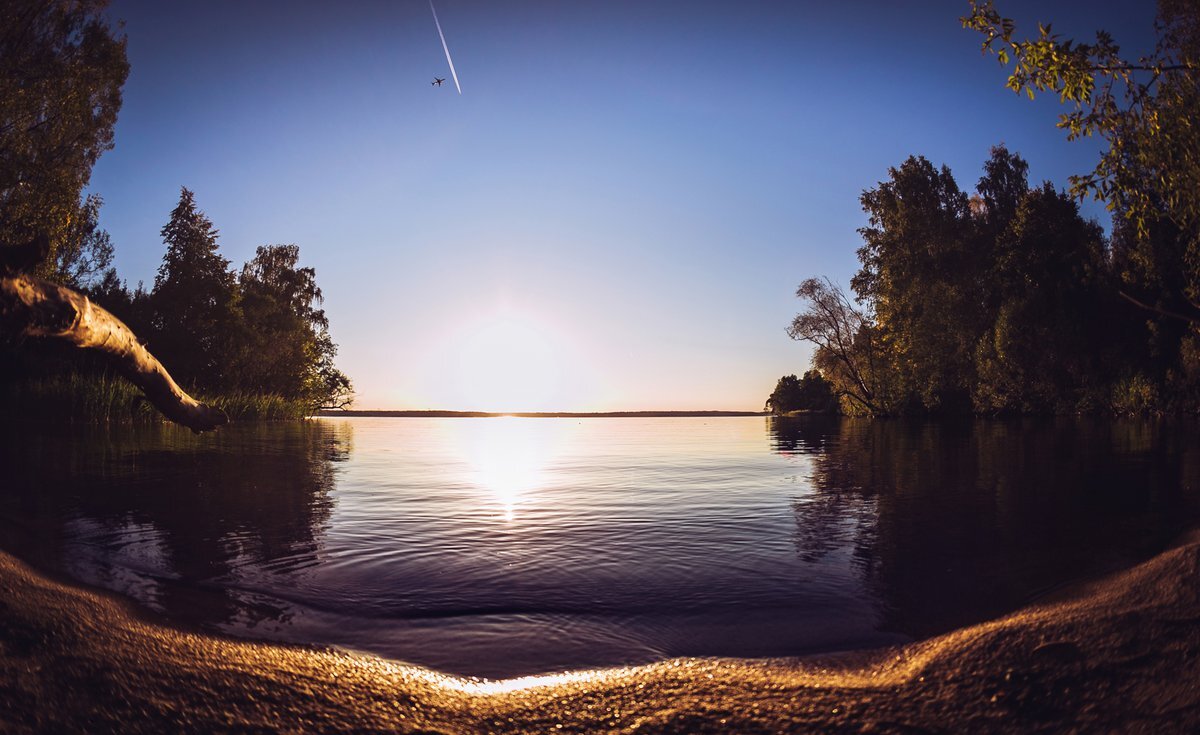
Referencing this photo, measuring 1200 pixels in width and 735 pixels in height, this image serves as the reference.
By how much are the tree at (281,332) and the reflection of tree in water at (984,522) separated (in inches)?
2670

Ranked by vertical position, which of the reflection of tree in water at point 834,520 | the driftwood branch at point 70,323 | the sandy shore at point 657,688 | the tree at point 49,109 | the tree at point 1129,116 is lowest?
the reflection of tree in water at point 834,520

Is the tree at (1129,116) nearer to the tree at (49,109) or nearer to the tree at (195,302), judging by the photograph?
the tree at (49,109)

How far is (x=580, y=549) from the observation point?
788 centimetres

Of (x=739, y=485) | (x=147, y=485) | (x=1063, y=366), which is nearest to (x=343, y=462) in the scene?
(x=147, y=485)

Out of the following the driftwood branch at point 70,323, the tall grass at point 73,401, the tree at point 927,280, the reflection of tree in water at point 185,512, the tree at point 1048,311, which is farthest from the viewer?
the tree at point 927,280

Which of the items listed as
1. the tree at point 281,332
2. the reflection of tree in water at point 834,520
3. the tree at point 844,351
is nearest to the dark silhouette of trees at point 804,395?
the tree at point 844,351

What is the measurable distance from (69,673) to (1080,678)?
4.24 meters

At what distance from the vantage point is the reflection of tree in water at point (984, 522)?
612cm

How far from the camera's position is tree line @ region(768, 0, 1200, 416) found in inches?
1665

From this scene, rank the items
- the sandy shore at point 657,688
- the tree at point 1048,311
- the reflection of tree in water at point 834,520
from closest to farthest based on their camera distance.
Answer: the sandy shore at point 657,688, the reflection of tree in water at point 834,520, the tree at point 1048,311

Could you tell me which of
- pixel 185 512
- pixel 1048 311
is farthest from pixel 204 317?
pixel 1048 311

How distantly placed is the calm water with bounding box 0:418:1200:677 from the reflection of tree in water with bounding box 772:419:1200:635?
0.05 m

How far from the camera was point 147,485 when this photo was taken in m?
12.8

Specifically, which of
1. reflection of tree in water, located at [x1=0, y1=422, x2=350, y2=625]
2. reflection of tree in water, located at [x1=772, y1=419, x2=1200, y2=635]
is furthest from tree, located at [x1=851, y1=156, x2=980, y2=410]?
reflection of tree in water, located at [x1=0, y1=422, x2=350, y2=625]
